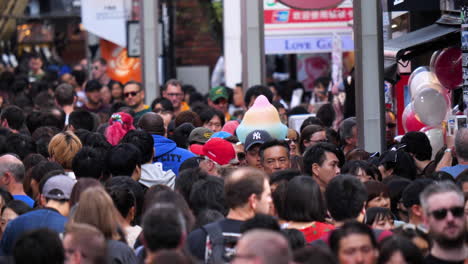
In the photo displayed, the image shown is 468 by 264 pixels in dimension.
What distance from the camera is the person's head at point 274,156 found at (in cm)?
973

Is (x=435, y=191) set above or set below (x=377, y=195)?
above

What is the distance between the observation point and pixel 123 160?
9.45 meters

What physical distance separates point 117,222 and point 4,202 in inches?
65.1

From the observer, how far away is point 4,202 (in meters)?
8.49

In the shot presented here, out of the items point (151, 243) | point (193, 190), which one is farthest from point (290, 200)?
point (151, 243)

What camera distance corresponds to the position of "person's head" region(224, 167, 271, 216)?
702cm

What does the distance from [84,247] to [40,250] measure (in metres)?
0.25

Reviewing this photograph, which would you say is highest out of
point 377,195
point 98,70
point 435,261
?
point 98,70

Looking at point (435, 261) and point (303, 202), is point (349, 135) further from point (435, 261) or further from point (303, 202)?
point (435, 261)

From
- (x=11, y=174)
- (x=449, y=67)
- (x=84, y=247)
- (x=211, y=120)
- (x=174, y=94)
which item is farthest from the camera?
(x=174, y=94)

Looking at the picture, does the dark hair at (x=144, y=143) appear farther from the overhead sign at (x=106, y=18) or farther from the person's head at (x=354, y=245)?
the overhead sign at (x=106, y=18)

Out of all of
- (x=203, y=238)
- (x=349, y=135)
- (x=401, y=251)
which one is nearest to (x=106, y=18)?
(x=349, y=135)

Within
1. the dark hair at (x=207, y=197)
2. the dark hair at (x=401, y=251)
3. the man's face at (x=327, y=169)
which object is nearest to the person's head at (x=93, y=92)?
the man's face at (x=327, y=169)

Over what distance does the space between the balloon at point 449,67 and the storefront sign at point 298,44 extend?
21.0 ft
